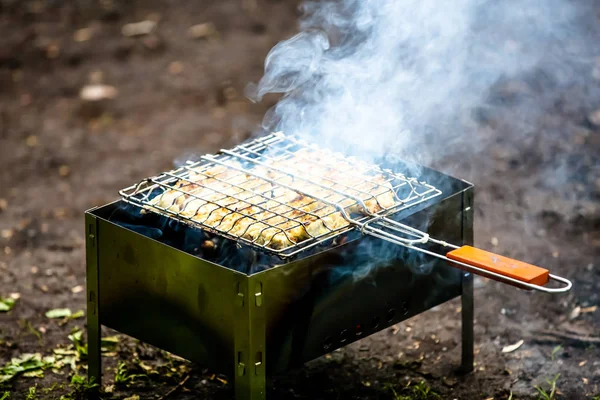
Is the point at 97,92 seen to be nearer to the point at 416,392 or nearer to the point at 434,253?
the point at 416,392

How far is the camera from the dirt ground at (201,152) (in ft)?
17.5

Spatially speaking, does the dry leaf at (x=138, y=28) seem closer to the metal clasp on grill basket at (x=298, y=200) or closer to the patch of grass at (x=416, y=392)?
the metal clasp on grill basket at (x=298, y=200)

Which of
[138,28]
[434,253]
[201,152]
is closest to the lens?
[434,253]

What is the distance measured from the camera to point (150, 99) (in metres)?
9.09

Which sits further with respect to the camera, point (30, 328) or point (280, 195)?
point (30, 328)

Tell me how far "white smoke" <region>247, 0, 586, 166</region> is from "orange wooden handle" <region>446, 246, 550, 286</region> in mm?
1164

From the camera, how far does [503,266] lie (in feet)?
13.2

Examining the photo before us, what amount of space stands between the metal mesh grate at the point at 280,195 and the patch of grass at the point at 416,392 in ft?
3.57

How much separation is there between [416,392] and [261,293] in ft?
4.84

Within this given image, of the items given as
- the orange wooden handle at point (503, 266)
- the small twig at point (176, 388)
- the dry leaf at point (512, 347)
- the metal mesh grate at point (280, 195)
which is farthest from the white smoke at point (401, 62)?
the small twig at point (176, 388)

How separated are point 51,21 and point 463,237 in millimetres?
6932

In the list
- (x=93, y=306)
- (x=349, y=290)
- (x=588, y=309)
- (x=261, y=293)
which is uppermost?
(x=261, y=293)

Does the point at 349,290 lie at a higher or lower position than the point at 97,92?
higher

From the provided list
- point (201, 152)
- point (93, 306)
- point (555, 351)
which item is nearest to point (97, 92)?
point (201, 152)
